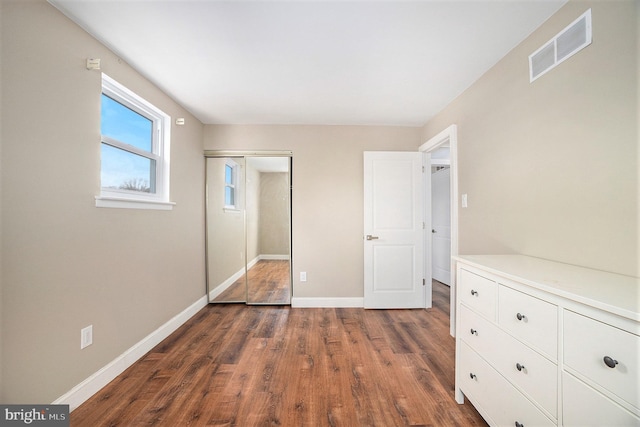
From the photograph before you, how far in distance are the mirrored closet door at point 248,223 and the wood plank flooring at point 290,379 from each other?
0.64 metres

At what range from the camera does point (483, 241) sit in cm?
199

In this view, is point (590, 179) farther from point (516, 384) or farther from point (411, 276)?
point (411, 276)

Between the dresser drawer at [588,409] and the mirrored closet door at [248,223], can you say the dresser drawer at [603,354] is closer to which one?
the dresser drawer at [588,409]

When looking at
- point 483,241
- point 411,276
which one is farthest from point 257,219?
point 483,241

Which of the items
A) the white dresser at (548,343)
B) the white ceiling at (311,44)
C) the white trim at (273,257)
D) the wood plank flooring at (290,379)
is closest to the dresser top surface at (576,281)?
the white dresser at (548,343)

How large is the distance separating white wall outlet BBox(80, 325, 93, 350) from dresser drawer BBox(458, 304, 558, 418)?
242 cm

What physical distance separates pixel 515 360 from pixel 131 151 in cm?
292

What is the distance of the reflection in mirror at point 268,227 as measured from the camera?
328cm

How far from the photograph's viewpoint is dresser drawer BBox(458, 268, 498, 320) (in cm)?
126

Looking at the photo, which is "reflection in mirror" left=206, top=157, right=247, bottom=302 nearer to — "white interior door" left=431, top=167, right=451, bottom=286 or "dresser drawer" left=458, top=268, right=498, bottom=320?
"dresser drawer" left=458, top=268, right=498, bottom=320

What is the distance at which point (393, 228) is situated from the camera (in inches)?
124

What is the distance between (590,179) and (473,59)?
1.20 metres

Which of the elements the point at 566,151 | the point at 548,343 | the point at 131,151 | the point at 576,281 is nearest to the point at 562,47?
the point at 566,151

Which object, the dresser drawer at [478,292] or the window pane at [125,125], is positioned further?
the window pane at [125,125]
